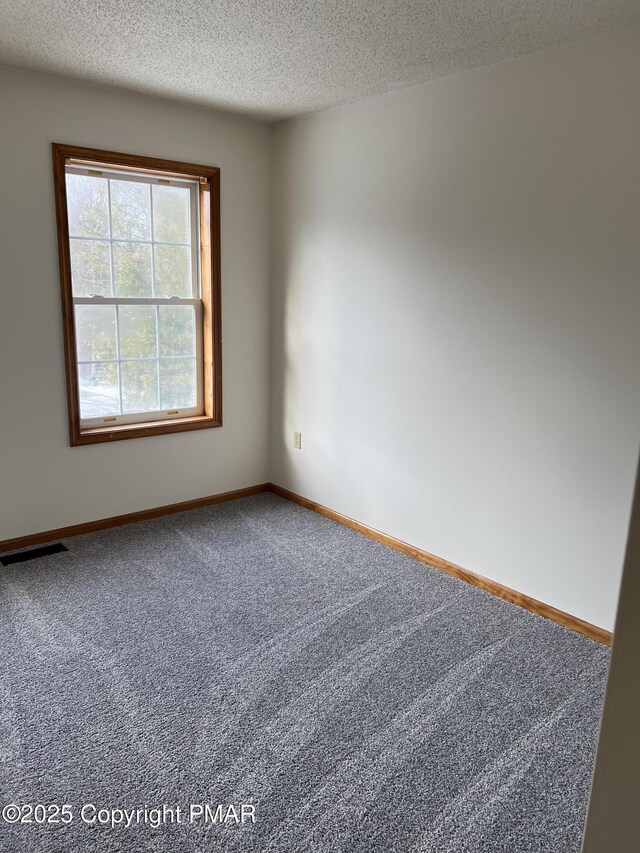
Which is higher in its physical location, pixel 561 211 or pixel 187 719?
pixel 561 211

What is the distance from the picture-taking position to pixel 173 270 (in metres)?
3.71

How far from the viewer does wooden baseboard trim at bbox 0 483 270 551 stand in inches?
130

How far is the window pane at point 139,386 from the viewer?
363 cm

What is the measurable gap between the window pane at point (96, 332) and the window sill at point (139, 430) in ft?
1.36

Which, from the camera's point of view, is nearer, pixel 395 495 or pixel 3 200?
pixel 3 200

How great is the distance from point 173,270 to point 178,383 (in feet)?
2.27

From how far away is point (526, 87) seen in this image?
254 cm

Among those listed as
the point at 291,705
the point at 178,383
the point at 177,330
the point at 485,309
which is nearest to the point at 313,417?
the point at 178,383

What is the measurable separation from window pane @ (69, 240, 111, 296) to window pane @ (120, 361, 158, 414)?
450 millimetres

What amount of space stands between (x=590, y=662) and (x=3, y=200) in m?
3.35

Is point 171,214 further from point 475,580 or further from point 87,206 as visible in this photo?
point 475,580

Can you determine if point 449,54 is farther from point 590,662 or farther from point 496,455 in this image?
point 590,662

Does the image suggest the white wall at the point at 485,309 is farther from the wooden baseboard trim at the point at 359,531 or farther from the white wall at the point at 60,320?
the white wall at the point at 60,320

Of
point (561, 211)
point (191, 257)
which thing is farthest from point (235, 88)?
point (561, 211)
